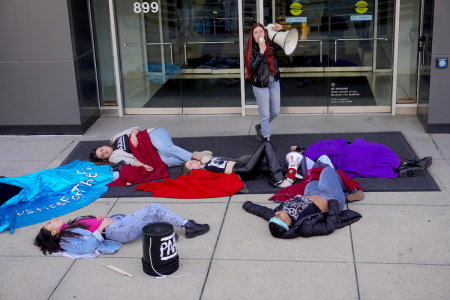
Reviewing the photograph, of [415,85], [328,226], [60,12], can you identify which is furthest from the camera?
[415,85]

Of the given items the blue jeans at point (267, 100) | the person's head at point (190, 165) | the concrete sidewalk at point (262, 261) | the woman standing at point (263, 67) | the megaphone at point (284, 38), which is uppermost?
the megaphone at point (284, 38)

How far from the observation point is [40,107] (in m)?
10.5

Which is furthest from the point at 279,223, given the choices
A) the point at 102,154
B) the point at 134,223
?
the point at 102,154

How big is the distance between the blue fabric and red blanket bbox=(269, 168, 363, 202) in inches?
90.3

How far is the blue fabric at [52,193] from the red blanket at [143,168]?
0.23 m

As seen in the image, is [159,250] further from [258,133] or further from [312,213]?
[258,133]

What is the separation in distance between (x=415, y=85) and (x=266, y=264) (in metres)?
5.95

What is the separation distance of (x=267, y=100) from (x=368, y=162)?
193cm

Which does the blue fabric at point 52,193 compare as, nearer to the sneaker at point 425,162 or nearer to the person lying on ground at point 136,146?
the person lying on ground at point 136,146

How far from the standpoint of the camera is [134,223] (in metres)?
6.56

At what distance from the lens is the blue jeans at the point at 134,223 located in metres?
6.57

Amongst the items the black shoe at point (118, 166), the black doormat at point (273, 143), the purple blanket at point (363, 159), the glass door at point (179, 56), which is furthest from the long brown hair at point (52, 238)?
the glass door at point (179, 56)

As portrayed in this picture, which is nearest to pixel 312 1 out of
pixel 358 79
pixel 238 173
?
pixel 358 79

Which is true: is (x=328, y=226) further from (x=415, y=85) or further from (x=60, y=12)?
(x=60, y=12)
